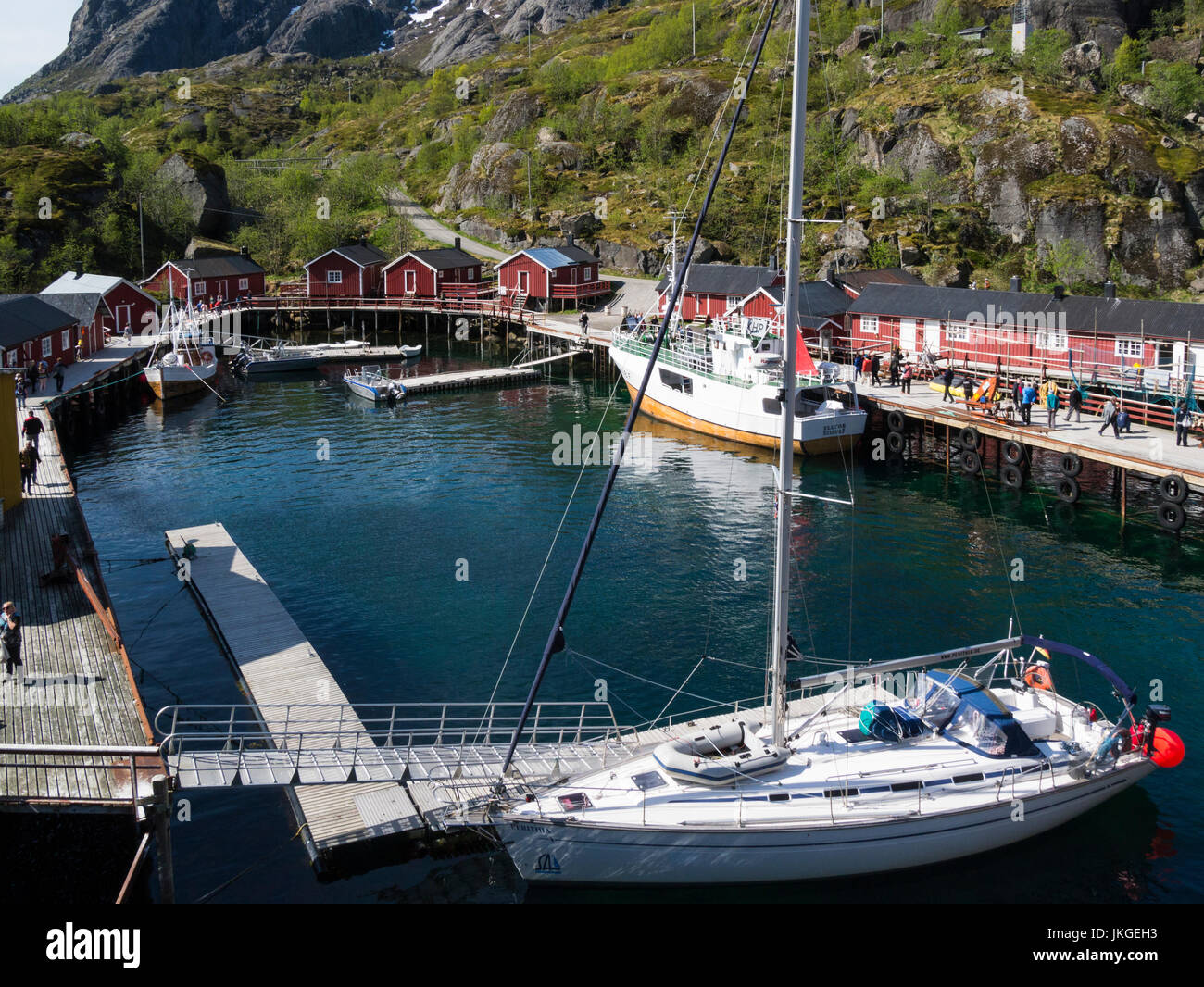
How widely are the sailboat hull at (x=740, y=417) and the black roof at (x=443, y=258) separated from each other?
120 feet

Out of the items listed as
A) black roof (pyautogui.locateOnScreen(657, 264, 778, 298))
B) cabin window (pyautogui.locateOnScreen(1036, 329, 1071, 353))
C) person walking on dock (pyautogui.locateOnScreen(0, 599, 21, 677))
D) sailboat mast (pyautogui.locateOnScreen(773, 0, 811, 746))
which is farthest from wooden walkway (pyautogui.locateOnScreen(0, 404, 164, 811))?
black roof (pyautogui.locateOnScreen(657, 264, 778, 298))

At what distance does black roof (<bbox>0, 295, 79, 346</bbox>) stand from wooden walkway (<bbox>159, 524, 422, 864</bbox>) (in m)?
25.6

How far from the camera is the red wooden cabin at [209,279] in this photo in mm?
90750

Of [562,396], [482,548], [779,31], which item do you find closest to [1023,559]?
[482,548]

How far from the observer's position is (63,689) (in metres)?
23.2

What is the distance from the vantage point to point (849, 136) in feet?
344

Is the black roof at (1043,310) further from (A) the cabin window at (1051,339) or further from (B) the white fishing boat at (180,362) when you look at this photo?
(B) the white fishing boat at (180,362)

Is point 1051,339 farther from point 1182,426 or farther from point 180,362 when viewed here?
point 180,362

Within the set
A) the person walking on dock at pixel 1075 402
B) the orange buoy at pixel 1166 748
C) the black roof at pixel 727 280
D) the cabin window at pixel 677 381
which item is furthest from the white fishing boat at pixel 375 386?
the orange buoy at pixel 1166 748

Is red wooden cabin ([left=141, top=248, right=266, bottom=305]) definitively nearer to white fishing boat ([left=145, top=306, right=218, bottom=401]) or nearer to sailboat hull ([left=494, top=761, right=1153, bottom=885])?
white fishing boat ([left=145, top=306, right=218, bottom=401])

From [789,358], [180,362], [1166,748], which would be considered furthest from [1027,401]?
[180,362]

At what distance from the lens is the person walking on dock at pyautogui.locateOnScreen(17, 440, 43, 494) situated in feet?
124

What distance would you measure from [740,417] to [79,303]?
46085 mm
